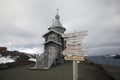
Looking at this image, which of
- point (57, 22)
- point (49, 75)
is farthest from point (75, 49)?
point (57, 22)

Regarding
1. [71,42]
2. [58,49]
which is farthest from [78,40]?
[58,49]

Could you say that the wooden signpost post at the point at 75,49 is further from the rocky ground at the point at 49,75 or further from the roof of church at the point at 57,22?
the roof of church at the point at 57,22

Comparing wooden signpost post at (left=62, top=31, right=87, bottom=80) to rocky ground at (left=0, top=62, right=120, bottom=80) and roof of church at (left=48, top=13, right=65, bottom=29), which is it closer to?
rocky ground at (left=0, top=62, right=120, bottom=80)

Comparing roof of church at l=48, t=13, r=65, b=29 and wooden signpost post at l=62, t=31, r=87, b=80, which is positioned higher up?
roof of church at l=48, t=13, r=65, b=29

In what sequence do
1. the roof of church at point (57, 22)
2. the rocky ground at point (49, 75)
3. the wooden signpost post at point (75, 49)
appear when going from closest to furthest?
1. the wooden signpost post at point (75, 49)
2. the rocky ground at point (49, 75)
3. the roof of church at point (57, 22)

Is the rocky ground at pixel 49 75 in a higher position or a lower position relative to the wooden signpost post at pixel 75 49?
lower

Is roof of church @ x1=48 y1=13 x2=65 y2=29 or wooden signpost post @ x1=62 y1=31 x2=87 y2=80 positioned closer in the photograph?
wooden signpost post @ x1=62 y1=31 x2=87 y2=80

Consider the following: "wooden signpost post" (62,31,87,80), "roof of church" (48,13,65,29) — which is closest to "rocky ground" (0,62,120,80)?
"wooden signpost post" (62,31,87,80)

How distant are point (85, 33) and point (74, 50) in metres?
1.09

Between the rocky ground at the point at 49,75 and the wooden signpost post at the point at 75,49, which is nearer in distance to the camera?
the wooden signpost post at the point at 75,49

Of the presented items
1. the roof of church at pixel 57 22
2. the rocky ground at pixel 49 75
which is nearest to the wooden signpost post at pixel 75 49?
the rocky ground at pixel 49 75

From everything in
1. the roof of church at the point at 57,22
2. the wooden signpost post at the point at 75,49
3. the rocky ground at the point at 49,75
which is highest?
the roof of church at the point at 57,22

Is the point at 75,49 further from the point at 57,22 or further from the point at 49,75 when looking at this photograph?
the point at 57,22

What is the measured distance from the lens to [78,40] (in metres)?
6.11
